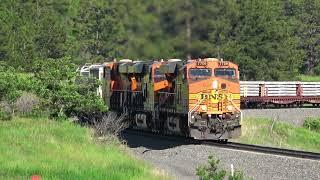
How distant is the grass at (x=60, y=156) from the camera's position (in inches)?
635

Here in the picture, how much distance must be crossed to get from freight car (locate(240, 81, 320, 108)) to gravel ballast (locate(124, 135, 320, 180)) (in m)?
23.2

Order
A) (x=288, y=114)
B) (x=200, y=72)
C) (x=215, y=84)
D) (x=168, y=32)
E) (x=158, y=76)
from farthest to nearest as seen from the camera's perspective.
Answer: (x=288, y=114)
(x=158, y=76)
(x=200, y=72)
(x=215, y=84)
(x=168, y=32)

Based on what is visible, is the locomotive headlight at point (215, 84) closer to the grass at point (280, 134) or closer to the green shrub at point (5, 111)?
the grass at point (280, 134)

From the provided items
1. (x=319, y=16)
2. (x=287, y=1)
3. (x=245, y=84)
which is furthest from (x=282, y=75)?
(x=287, y=1)

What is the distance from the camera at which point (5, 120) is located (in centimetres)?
2844

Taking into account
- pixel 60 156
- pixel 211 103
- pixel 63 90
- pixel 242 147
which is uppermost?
pixel 63 90

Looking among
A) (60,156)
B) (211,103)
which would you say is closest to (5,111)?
(211,103)

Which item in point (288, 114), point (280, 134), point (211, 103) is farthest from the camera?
point (288, 114)

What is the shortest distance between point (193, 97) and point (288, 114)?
2215cm

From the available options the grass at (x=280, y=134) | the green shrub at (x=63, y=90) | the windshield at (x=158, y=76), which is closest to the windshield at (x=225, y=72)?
the windshield at (x=158, y=76)

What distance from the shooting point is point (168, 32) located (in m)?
14.8

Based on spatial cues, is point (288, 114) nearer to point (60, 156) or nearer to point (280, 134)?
point (280, 134)

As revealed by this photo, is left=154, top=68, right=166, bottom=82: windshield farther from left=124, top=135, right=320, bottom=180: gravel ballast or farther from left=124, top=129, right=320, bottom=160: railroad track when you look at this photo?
left=124, top=135, right=320, bottom=180: gravel ballast

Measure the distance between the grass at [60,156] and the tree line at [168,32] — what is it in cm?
321
